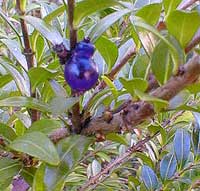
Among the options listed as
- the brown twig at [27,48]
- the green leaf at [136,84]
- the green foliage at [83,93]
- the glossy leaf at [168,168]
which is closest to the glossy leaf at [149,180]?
the glossy leaf at [168,168]

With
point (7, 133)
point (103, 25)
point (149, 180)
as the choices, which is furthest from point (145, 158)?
point (103, 25)

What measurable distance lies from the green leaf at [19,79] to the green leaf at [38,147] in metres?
0.09

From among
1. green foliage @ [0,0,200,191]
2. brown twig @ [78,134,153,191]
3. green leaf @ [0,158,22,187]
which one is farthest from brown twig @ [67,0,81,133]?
brown twig @ [78,134,153,191]

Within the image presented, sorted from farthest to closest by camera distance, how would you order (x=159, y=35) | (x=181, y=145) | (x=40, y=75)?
(x=181, y=145), (x=40, y=75), (x=159, y=35)

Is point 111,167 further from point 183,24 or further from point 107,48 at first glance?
point 183,24

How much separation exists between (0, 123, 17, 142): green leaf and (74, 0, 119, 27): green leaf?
0.22 metres

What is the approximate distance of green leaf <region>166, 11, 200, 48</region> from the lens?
0.44 metres

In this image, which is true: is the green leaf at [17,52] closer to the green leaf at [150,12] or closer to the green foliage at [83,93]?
the green foliage at [83,93]

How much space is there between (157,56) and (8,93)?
0.27m

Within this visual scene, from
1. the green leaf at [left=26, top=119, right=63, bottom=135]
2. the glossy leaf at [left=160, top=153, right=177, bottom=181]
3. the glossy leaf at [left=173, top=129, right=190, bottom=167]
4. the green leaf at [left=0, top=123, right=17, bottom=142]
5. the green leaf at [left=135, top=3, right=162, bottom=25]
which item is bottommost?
the glossy leaf at [left=160, top=153, right=177, bottom=181]

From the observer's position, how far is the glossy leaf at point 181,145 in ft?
2.90

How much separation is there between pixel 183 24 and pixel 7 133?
0.30 meters

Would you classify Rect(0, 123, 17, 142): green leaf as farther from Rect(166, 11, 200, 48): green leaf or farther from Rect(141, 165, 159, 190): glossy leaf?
Rect(141, 165, 159, 190): glossy leaf

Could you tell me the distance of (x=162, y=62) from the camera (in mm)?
487
